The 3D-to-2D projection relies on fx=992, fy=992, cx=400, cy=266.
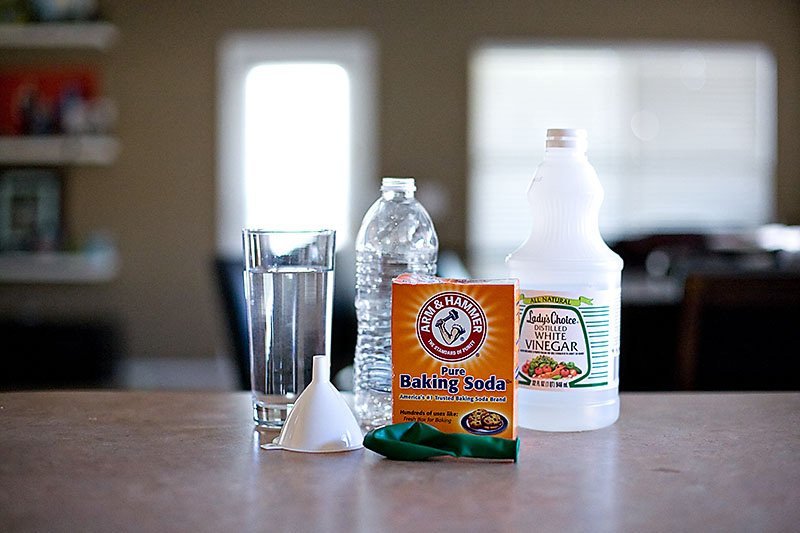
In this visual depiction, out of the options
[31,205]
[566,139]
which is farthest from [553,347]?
[31,205]

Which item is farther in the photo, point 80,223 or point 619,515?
point 80,223

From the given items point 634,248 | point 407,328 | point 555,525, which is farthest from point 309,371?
point 634,248

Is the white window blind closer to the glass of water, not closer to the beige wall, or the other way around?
the beige wall

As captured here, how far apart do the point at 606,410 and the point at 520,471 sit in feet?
0.67

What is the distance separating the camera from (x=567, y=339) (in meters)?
0.95

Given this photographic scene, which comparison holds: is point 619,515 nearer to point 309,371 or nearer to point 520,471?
point 520,471

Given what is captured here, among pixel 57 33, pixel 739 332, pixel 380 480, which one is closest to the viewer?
pixel 380 480

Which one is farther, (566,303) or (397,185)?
(397,185)

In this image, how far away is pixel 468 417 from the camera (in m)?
0.91

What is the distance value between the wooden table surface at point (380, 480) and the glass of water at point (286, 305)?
7 cm

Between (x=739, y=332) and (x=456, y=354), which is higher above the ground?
(x=456, y=354)

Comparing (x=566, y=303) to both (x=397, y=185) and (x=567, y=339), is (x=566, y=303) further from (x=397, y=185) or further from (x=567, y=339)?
(x=397, y=185)

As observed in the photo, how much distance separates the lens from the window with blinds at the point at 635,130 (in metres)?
5.71

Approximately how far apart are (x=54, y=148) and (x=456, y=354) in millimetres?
5142
